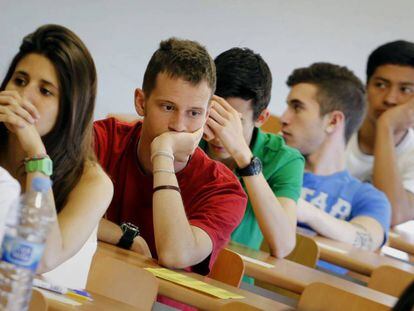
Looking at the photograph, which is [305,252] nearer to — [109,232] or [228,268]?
[228,268]

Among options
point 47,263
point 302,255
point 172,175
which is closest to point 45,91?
point 47,263

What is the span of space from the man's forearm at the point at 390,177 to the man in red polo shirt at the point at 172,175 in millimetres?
2004

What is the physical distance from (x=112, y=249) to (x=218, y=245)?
0.33 metres

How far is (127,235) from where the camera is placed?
3.05 meters

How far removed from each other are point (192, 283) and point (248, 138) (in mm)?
1141

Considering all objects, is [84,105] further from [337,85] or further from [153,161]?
[337,85]

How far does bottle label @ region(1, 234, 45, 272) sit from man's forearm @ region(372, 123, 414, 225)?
11.8ft

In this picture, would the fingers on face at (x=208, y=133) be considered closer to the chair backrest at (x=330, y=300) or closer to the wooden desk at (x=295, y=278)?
the wooden desk at (x=295, y=278)

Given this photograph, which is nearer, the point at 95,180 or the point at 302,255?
the point at 95,180

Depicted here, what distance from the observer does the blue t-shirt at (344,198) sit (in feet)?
14.7

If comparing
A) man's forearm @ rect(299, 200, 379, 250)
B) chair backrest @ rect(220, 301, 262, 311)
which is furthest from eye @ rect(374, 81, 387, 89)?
chair backrest @ rect(220, 301, 262, 311)

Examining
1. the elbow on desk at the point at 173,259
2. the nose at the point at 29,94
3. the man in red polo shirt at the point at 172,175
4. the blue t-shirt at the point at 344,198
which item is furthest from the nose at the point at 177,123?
the blue t-shirt at the point at 344,198

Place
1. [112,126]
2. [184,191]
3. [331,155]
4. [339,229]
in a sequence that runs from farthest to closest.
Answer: [331,155] → [339,229] → [112,126] → [184,191]

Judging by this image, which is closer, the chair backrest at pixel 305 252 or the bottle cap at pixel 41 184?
the bottle cap at pixel 41 184
